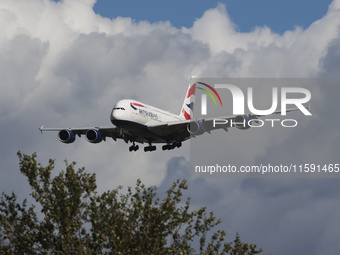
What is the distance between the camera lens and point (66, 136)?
90500mm

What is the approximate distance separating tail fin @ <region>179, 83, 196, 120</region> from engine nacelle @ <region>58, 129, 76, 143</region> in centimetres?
1943

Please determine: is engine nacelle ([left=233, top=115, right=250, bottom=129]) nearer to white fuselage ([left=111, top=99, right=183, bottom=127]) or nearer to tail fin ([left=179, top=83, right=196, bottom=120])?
white fuselage ([left=111, top=99, right=183, bottom=127])

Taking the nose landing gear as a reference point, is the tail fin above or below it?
above

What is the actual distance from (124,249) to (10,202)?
27.7 ft

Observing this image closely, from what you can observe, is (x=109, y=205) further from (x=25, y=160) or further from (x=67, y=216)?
(x=25, y=160)

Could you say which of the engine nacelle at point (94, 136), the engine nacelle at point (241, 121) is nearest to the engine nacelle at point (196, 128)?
the engine nacelle at point (241, 121)

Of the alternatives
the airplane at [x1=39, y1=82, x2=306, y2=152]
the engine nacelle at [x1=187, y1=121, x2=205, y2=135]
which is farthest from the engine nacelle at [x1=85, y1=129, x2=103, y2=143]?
the engine nacelle at [x1=187, y1=121, x2=205, y2=135]

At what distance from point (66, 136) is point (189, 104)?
2651cm

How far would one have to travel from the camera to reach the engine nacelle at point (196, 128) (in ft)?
278

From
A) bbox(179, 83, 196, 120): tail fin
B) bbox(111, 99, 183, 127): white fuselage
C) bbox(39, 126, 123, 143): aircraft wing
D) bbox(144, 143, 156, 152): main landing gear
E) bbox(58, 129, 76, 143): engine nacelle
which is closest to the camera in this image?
bbox(111, 99, 183, 127): white fuselage

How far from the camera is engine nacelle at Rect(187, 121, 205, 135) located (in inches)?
3332

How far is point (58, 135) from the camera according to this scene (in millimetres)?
91188

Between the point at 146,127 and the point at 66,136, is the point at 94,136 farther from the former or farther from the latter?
the point at 146,127

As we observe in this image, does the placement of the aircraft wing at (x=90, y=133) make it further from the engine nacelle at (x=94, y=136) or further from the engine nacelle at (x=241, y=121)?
the engine nacelle at (x=241, y=121)
